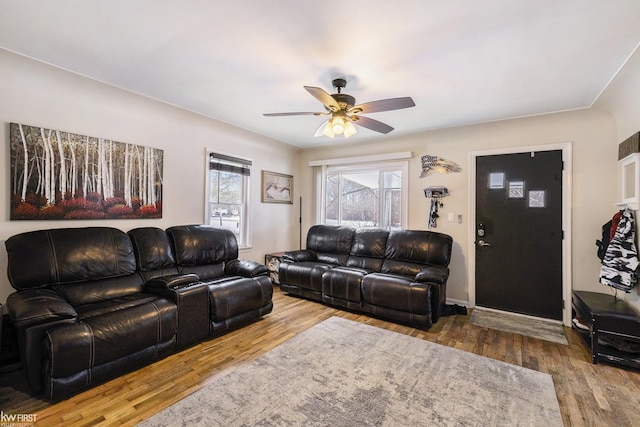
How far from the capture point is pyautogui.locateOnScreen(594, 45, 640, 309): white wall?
2.47 metres

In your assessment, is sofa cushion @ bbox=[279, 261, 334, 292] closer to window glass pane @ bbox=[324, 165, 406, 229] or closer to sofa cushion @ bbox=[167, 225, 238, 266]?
sofa cushion @ bbox=[167, 225, 238, 266]

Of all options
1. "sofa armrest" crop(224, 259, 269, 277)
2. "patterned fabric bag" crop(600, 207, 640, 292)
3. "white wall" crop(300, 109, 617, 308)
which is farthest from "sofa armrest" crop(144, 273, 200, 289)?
"patterned fabric bag" crop(600, 207, 640, 292)

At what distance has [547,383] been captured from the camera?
88.4 inches

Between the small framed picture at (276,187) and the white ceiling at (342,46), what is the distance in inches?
76.2

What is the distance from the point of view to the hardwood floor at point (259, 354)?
188 cm

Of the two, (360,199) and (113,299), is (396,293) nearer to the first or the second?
(360,199)

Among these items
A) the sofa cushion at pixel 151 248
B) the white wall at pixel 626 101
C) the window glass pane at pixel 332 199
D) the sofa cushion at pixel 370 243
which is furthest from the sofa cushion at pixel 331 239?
the white wall at pixel 626 101

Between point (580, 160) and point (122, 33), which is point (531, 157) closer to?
point (580, 160)

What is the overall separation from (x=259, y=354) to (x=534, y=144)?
4131mm

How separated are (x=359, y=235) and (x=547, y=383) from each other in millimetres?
2828

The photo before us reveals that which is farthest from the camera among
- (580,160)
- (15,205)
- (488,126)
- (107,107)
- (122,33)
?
(488,126)

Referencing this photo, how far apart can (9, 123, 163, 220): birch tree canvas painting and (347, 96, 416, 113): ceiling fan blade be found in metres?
2.56

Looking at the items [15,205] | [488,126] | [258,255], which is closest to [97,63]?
[15,205]

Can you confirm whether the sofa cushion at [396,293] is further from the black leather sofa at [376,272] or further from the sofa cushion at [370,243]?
the sofa cushion at [370,243]
